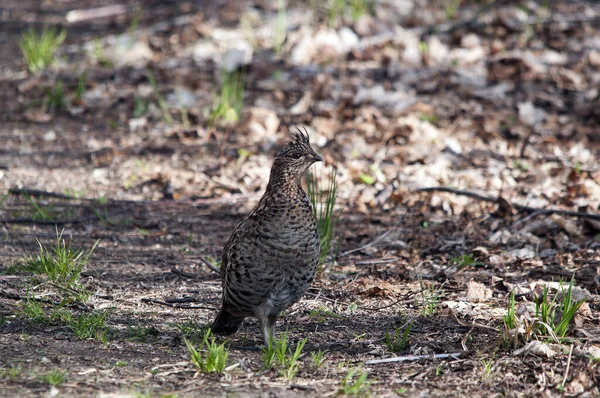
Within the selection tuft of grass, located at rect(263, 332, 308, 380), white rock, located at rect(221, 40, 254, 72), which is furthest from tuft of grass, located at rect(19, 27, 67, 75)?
tuft of grass, located at rect(263, 332, 308, 380)

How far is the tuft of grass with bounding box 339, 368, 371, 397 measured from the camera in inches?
157

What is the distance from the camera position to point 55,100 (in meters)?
10.0

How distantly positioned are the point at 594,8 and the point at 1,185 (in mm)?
8704

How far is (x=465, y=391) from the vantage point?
A: 4.11 metres

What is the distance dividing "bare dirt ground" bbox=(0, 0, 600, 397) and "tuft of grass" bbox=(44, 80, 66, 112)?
3.9 inches

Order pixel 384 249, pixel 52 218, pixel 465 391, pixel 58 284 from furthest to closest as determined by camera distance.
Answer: pixel 52 218 → pixel 384 249 → pixel 58 284 → pixel 465 391

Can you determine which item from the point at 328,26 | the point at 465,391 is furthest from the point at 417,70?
the point at 465,391

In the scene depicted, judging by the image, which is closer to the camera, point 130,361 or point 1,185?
point 130,361

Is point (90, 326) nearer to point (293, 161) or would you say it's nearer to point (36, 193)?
point (293, 161)

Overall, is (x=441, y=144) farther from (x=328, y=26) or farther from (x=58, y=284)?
(x=58, y=284)

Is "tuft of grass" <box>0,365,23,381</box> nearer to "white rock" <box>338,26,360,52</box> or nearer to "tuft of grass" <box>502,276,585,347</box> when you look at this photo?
"tuft of grass" <box>502,276,585,347</box>

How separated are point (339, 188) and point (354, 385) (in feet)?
13.0

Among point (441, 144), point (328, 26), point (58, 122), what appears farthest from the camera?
point (328, 26)

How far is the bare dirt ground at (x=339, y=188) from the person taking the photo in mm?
4449
